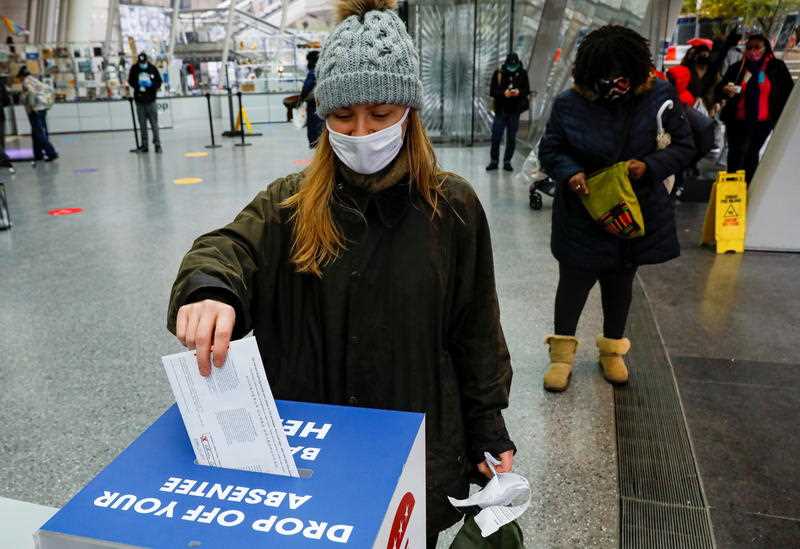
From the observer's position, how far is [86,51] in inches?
659

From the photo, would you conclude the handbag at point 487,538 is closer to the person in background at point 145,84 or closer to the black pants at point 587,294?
the black pants at point 587,294

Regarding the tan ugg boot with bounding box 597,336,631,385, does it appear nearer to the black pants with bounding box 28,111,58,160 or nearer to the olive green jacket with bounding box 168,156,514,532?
the olive green jacket with bounding box 168,156,514,532

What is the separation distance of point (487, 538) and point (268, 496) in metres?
0.63

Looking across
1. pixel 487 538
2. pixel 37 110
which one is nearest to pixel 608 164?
pixel 487 538

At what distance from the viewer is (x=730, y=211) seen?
17.7 feet

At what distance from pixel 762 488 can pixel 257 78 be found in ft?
63.3

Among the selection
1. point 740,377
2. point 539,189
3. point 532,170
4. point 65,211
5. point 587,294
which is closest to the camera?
point 587,294

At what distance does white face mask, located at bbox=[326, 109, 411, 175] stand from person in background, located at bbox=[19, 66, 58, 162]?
11179 millimetres

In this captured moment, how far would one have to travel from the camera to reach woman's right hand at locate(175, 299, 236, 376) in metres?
0.79

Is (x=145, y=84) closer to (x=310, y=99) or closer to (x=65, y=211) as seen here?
(x=310, y=99)

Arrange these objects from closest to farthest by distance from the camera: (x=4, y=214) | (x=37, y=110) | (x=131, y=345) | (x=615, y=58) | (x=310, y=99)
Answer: (x=615, y=58), (x=131, y=345), (x=4, y=214), (x=310, y=99), (x=37, y=110)

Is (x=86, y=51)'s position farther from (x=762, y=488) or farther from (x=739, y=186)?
(x=762, y=488)

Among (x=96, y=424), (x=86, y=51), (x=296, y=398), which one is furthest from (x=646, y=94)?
(x=86, y=51)

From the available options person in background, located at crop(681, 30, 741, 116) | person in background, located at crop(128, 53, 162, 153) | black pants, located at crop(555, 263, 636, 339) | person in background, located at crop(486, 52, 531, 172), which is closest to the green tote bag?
black pants, located at crop(555, 263, 636, 339)
